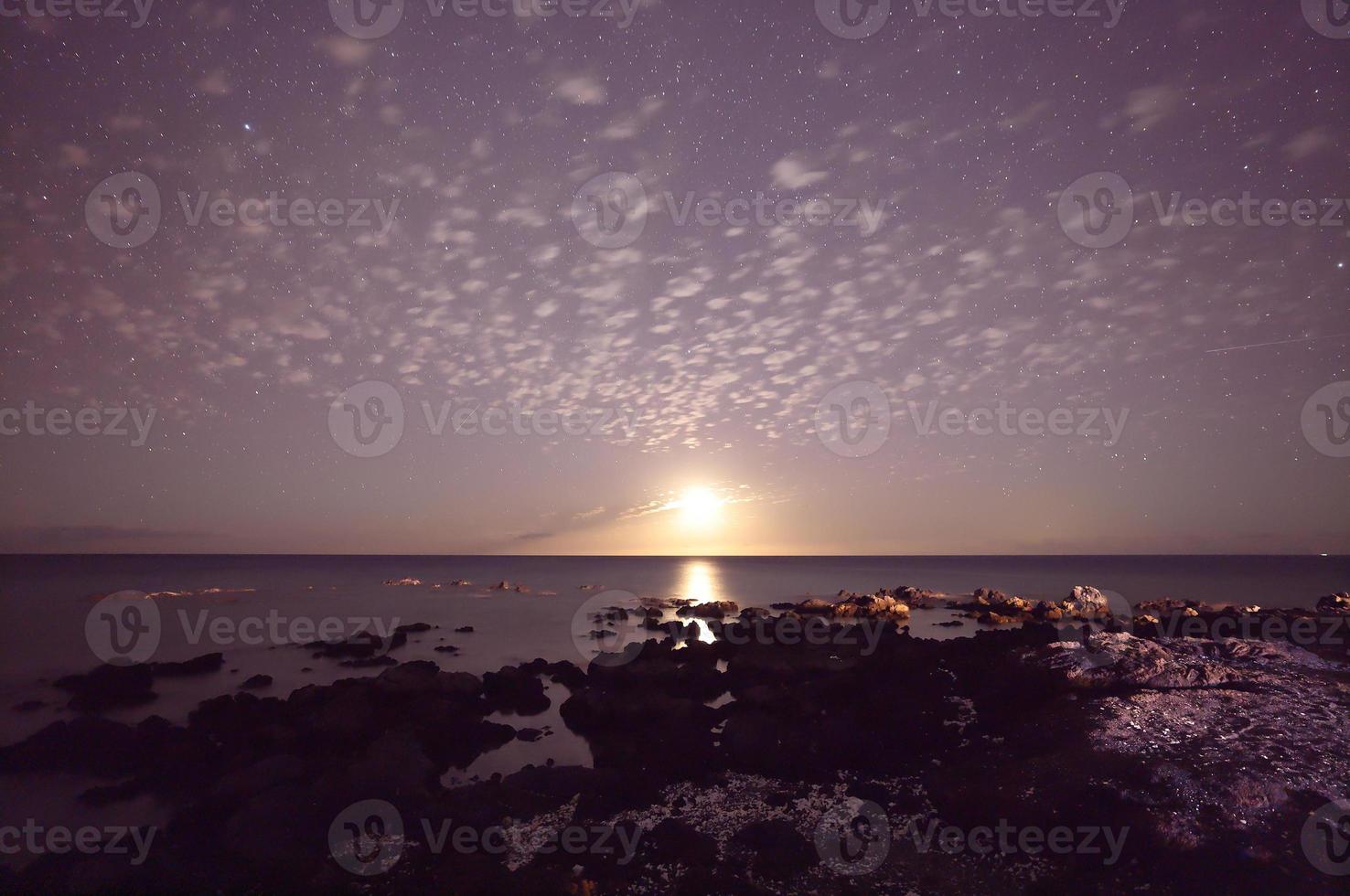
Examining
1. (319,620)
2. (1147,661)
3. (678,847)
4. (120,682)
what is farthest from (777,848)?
(319,620)

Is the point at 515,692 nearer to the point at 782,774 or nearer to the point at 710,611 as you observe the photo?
the point at 782,774

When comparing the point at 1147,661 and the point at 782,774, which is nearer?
the point at 782,774

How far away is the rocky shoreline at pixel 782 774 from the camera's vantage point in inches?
396

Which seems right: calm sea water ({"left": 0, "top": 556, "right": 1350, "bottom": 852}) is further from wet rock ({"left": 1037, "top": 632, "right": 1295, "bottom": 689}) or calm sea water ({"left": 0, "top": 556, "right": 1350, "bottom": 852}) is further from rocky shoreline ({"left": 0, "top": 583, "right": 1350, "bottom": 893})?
wet rock ({"left": 1037, "top": 632, "right": 1295, "bottom": 689})

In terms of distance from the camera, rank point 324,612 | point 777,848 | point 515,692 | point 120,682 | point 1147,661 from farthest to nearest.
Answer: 1. point 324,612
2. point 120,682
3. point 515,692
4. point 1147,661
5. point 777,848

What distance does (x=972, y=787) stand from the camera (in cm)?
1205

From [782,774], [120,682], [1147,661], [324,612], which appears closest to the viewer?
[782,774]

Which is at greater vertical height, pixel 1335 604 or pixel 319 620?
pixel 1335 604

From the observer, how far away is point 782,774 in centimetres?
1423

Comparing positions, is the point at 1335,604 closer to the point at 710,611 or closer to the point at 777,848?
the point at 710,611

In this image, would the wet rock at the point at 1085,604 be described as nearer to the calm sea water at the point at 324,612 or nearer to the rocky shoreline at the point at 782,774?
the calm sea water at the point at 324,612

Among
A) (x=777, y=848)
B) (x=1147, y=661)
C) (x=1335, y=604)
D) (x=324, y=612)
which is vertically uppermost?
(x=1147, y=661)

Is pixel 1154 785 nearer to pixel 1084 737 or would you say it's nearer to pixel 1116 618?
pixel 1084 737

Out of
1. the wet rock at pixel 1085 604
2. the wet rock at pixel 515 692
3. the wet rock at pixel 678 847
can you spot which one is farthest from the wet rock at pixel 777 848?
the wet rock at pixel 1085 604
